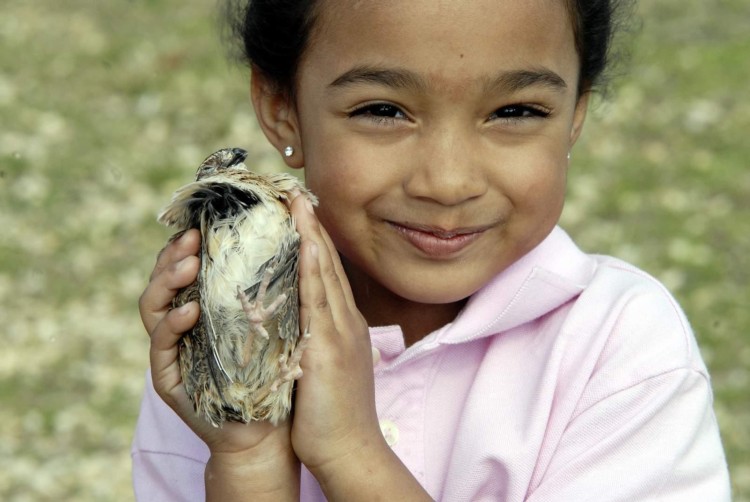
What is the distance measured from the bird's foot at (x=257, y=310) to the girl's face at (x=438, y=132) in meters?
0.36

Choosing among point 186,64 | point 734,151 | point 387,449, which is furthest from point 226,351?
point 186,64

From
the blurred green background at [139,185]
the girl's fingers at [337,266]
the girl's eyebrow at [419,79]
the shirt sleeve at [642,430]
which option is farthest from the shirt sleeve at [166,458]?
the blurred green background at [139,185]

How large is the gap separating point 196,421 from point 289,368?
0.73ft

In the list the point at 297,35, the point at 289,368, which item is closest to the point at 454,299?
the point at 289,368

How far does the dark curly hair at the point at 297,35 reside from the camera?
2074 mm

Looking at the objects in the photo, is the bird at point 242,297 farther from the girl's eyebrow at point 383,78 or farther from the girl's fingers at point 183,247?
the girl's eyebrow at point 383,78

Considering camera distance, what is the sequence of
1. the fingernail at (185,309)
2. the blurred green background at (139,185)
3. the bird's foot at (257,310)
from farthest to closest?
the blurred green background at (139,185) → the fingernail at (185,309) → the bird's foot at (257,310)

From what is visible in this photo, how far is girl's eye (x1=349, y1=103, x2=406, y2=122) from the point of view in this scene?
6.30ft

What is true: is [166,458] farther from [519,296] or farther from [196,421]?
[519,296]

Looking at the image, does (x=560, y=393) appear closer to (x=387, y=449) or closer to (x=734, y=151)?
(x=387, y=449)

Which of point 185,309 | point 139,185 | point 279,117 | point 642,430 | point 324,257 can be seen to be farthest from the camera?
point 139,185

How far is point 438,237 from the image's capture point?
1959 mm

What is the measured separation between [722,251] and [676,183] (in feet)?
1.91

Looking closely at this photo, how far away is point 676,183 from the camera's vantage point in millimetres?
5637
